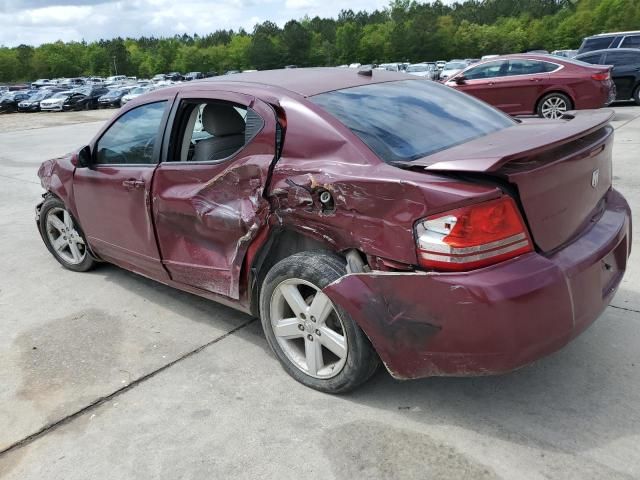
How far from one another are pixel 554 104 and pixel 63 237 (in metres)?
10.1

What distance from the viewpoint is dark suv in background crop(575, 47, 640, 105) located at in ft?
46.5

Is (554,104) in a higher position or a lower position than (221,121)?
lower

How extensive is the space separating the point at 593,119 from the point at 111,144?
3.17 m

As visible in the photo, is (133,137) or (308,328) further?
(133,137)

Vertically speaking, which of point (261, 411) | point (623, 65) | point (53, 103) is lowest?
point (53, 103)

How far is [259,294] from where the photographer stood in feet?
10.5

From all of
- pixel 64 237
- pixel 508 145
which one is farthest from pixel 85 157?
pixel 508 145

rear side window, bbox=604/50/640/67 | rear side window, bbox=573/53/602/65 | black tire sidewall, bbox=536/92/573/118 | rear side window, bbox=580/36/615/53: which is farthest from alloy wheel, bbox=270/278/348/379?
rear side window, bbox=580/36/615/53

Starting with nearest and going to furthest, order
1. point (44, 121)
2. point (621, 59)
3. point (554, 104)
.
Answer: point (554, 104)
point (621, 59)
point (44, 121)

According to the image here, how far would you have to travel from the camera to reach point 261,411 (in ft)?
9.32

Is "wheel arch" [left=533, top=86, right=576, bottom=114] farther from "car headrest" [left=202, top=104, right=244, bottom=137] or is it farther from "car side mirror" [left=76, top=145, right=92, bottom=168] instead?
"car side mirror" [left=76, top=145, right=92, bottom=168]

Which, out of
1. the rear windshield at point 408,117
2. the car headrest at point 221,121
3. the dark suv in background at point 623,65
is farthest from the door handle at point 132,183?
the dark suv in background at point 623,65

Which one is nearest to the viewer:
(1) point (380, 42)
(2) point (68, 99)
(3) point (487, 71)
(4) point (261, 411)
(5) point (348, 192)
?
(5) point (348, 192)

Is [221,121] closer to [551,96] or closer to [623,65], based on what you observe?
[551,96]
